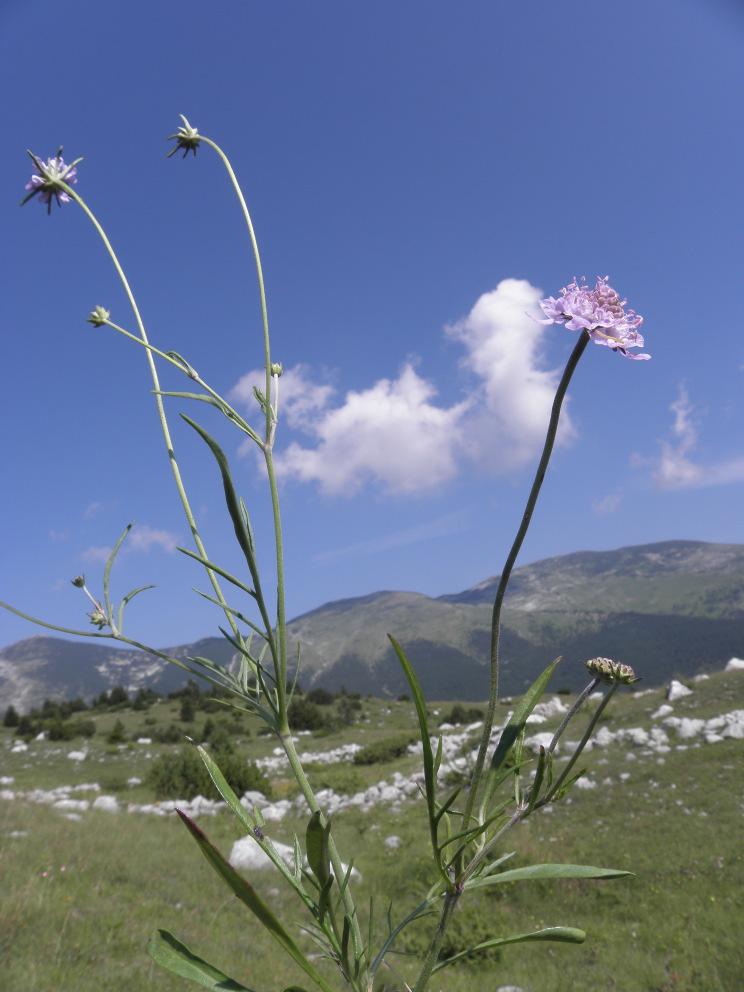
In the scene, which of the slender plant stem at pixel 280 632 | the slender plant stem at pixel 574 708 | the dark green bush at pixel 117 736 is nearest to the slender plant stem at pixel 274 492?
the slender plant stem at pixel 280 632

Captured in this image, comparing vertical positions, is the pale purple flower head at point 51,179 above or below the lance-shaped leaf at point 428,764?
above

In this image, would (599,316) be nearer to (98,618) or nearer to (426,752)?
(426,752)

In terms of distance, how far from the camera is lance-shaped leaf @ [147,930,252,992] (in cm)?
114

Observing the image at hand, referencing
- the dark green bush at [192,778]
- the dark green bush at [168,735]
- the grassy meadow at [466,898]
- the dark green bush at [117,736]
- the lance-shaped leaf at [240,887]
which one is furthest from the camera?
the dark green bush at [168,735]

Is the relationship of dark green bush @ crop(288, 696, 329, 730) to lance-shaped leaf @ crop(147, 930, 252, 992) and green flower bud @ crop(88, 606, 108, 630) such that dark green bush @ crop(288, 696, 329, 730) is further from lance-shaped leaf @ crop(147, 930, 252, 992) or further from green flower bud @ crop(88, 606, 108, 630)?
lance-shaped leaf @ crop(147, 930, 252, 992)

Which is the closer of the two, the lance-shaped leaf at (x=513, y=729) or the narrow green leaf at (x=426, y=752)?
the narrow green leaf at (x=426, y=752)

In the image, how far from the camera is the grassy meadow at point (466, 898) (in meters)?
6.84

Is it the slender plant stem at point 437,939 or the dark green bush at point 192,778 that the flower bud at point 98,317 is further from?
the dark green bush at point 192,778

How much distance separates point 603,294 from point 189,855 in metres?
13.5

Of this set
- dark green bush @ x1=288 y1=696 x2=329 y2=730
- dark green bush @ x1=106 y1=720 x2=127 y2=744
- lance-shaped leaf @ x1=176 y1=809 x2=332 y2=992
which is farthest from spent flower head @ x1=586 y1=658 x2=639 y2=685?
dark green bush @ x1=288 y1=696 x2=329 y2=730

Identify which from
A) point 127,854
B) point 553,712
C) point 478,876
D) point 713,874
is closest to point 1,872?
point 127,854

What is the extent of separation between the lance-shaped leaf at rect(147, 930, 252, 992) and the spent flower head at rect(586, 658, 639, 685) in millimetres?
1013

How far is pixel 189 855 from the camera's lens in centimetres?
1195

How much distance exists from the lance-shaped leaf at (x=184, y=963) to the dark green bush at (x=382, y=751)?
87.7 ft
